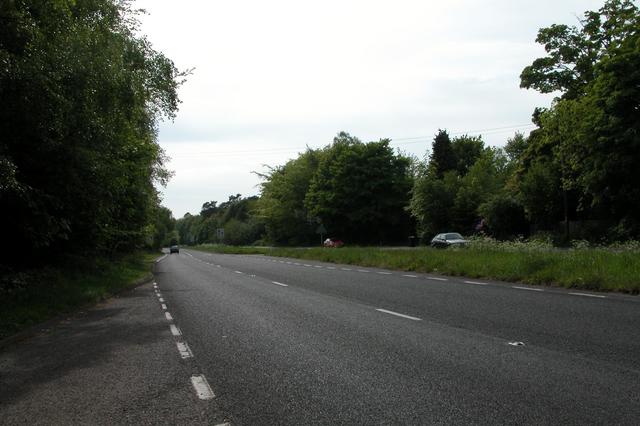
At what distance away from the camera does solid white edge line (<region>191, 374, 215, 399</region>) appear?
554 cm

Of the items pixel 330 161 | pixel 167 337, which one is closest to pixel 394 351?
pixel 167 337

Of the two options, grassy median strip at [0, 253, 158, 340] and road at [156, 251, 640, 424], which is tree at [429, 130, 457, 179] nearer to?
grassy median strip at [0, 253, 158, 340]

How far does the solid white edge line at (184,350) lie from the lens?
Answer: 768 cm

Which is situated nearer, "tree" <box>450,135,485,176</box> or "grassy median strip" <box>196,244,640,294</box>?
"grassy median strip" <box>196,244,640,294</box>

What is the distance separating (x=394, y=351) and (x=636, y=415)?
3201 mm

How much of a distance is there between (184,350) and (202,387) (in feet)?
7.66

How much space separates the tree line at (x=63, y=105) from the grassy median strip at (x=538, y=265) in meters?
11.9

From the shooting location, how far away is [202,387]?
5875 mm

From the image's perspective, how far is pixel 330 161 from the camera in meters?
79.5

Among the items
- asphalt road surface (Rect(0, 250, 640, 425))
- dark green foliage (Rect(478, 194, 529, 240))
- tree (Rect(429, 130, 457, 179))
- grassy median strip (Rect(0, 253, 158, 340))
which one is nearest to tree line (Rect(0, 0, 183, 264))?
grassy median strip (Rect(0, 253, 158, 340))

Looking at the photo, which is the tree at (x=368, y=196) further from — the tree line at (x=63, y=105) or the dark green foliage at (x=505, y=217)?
the tree line at (x=63, y=105)

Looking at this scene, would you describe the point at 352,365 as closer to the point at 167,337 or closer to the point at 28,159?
the point at 167,337

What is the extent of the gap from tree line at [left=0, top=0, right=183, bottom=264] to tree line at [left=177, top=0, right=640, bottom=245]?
2662 centimetres

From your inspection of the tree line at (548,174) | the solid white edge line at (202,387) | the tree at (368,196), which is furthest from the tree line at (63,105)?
the tree at (368,196)
